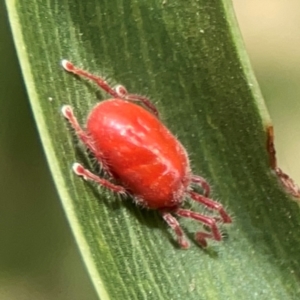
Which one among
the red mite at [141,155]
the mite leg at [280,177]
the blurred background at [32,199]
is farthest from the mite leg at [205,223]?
the blurred background at [32,199]

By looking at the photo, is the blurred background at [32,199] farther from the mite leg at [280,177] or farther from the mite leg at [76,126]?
the mite leg at [280,177]

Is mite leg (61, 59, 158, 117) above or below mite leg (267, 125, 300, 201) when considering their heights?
above

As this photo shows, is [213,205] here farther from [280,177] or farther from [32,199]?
[32,199]

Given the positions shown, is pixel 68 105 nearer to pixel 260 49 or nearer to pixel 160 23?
pixel 160 23

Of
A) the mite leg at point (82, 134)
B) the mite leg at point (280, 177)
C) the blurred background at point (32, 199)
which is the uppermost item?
the mite leg at point (82, 134)

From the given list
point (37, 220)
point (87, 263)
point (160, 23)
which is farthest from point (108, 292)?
point (37, 220)

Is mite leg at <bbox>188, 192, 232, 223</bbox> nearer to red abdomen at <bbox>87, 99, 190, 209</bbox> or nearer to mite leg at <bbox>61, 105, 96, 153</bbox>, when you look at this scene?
red abdomen at <bbox>87, 99, 190, 209</bbox>

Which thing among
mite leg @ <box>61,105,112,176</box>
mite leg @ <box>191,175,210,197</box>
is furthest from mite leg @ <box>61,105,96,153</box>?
mite leg @ <box>191,175,210,197</box>
